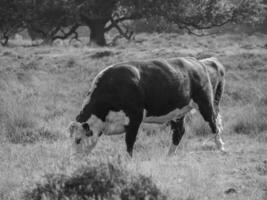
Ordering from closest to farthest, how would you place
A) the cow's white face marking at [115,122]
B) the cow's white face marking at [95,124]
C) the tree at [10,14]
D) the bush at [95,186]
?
the bush at [95,186], the cow's white face marking at [95,124], the cow's white face marking at [115,122], the tree at [10,14]

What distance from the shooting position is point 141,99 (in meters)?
7.80

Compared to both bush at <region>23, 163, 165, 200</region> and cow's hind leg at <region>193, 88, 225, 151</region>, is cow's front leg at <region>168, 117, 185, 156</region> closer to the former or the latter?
cow's hind leg at <region>193, 88, 225, 151</region>

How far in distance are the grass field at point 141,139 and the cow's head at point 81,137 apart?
236 mm

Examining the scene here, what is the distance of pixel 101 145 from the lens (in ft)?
Result: 29.9

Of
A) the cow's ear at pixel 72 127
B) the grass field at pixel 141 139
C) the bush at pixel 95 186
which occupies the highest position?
the bush at pixel 95 186

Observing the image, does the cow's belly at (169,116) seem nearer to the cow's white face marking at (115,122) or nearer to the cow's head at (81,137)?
the cow's white face marking at (115,122)

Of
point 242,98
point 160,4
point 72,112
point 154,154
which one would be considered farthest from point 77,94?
point 160,4

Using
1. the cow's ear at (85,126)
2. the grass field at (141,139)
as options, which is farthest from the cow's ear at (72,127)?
the grass field at (141,139)

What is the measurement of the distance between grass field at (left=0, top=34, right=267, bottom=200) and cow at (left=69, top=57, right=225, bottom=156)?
0.38 metres

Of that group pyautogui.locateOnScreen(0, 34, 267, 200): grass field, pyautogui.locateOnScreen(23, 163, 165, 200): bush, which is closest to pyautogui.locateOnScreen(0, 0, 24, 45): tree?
pyautogui.locateOnScreen(0, 34, 267, 200): grass field

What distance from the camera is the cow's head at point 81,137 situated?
728 cm

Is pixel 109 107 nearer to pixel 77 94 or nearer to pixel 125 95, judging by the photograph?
pixel 125 95

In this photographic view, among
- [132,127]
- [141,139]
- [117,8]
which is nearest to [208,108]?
[141,139]

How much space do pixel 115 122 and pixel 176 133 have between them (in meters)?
1.59
